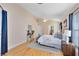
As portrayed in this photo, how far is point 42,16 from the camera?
4762 millimetres

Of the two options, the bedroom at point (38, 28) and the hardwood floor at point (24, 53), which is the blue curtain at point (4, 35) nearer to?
the bedroom at point (38, 28)

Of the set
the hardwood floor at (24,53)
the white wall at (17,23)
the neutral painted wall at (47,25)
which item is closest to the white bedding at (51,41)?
the neutral painted wall at (47,25)

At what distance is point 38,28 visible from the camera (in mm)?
5148

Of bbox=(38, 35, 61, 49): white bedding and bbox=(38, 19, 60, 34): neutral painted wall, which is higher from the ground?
bbox=(38, 19, 60, 34): neutral painted wall

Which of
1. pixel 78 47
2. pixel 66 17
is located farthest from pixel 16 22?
pixel 78 47

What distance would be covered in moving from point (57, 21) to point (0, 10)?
2.28 m

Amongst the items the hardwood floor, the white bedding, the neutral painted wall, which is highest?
the neutral painted wall

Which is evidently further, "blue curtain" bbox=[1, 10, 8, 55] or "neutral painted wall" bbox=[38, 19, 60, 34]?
"neutral painted wall" bbox=[38, 19, 60, 34]

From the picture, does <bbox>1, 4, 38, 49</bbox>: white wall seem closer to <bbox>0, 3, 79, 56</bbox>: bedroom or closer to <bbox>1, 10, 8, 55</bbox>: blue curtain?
<bbox>0, 3, 79, 56</bbox>: bedroom

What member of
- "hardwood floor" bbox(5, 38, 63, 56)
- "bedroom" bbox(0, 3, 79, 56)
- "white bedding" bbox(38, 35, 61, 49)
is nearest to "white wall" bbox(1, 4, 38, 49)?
"bedroom" bbox(0, 3, 79, 56)

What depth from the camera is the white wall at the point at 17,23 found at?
14.0ft

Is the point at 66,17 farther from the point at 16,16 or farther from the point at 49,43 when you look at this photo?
the point at 16,16

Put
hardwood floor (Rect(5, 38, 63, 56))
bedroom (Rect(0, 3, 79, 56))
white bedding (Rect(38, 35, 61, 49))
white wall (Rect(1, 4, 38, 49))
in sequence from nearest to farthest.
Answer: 1. hardwood floor (Rect(5, 38, 63, 56))
2. bedroom (Rect(0, 3, 79, 56))
3. white wall (Rect(1, 4, 38, 49))
4. white bedding (Rect(38, 35, 61, 49))

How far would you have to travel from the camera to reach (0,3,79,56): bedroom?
4.16 m
